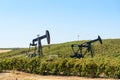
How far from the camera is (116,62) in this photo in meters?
23.8

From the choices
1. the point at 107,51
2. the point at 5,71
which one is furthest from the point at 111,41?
the point at 5,71

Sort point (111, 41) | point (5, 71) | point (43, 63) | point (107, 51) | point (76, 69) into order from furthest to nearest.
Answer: point (111, 41) < point (107, 51) < point (5, 71) < point (43, 63) < point (76, 69)

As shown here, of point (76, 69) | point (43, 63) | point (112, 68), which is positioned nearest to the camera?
point (112, 68)

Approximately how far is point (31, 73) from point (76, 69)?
15.0 feet

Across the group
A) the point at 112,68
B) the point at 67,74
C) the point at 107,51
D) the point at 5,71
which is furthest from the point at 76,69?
the point at 107,51

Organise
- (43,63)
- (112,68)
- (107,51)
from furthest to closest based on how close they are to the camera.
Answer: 1. (107,51)
2. (43,63)
3. (112,68)

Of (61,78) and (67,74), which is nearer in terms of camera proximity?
(61,78)

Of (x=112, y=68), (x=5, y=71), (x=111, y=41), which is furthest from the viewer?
(x=111, y=41)

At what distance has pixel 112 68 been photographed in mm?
23375

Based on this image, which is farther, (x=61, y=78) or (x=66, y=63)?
(x=66, y=63)

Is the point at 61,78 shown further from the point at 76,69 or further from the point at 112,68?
the point at 112,68

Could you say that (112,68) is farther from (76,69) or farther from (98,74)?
(76,69)

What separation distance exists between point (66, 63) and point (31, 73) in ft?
12.3

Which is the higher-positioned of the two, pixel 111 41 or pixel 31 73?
pixel 111 41
